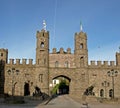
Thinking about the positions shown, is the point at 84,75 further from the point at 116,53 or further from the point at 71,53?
the point at 116,53

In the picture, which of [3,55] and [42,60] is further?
[3,55]

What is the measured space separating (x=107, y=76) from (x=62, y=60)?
9.96m

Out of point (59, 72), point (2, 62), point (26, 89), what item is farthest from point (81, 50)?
point (2, 62)

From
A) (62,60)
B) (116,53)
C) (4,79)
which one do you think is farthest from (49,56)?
(116,53)

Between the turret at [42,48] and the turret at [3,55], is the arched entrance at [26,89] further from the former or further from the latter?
the turret at [3,55]

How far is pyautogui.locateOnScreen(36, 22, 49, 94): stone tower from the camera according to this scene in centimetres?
5231

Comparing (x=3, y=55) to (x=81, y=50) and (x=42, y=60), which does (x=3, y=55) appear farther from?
(x=81, y=50)

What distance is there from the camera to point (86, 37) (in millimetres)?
55906

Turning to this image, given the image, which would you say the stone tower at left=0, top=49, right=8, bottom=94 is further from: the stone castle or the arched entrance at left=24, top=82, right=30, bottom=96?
the arched entrance at left=24, top=82, right=30, bottom=96

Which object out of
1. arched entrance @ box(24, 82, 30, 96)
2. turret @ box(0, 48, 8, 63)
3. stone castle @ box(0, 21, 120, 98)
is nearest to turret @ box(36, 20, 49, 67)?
stone castle @ box(0, 21, 120, 98)

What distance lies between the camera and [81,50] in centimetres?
5478

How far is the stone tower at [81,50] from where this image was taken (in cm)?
5403

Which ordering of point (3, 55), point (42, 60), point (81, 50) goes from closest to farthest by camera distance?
1. point (42, 60)
2. point (3, 55)
3. point (81, 50)

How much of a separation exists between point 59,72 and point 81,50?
652 centimetres
